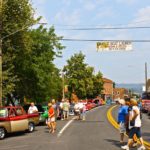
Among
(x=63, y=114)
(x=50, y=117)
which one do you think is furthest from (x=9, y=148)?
(x=63, y=114)

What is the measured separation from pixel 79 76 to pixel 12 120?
69036 millimetres

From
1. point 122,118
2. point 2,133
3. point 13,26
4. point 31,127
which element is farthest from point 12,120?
point 13,26

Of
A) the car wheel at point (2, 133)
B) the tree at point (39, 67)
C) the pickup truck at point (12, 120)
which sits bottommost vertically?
the car wheel at point (2, 133)

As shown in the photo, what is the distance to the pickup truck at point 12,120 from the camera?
72.1 feet

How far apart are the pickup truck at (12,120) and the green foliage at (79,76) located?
213ft

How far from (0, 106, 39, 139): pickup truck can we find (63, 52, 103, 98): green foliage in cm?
6484

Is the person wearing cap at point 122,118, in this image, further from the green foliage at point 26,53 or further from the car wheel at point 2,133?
the green foliage at point 26,53

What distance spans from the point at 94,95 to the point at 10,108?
79459 mm

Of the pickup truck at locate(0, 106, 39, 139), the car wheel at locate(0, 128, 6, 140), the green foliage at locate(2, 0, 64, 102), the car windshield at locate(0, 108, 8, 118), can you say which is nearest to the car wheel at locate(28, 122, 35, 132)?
the pickup truck at locate(0, 106, 39, 139)

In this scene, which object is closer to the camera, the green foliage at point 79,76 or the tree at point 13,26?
the tree at point 13,26

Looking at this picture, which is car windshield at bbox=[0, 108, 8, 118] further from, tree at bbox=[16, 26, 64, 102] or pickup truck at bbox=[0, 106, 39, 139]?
tree at bbox=[16, 26, 64, 102]

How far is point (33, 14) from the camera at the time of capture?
33438 millimetres

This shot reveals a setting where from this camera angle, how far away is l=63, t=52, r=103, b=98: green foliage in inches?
3546

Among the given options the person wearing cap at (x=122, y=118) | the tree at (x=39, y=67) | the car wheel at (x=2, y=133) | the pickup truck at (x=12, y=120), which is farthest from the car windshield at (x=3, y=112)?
the tree at (x=39, y=67)
